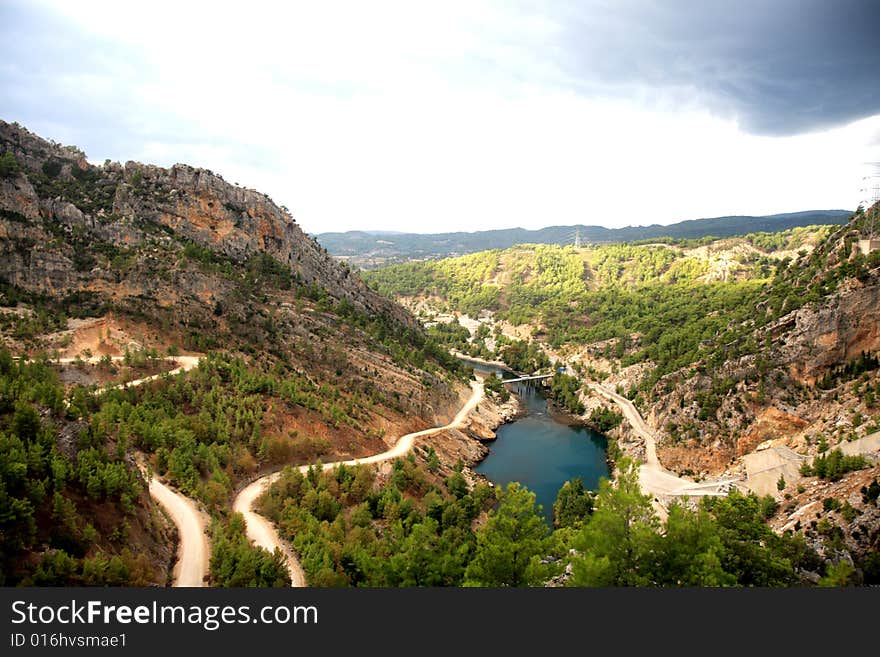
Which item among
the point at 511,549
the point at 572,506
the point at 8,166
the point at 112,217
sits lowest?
the point at 572,506

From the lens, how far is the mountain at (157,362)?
704 inches

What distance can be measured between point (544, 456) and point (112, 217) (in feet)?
167

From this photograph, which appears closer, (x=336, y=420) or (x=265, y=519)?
(x=265, y=519)

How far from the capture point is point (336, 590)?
9.27 meters

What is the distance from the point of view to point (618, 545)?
14867 mm

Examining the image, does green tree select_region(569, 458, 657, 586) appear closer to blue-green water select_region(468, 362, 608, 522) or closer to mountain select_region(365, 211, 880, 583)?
mountain select_region(365, 211, 880, 583)

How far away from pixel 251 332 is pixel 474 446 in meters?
25.7

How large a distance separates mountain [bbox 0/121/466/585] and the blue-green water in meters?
8.88

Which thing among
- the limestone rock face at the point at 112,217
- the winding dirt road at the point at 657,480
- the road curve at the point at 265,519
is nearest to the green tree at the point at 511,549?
the road curve at the point at 265,519

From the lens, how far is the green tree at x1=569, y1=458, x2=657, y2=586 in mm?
14094

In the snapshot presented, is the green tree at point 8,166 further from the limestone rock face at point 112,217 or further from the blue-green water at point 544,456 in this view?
the blue-green water at point 544,456

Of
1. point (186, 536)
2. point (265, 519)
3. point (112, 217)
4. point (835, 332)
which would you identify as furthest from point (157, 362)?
point (835, 332)

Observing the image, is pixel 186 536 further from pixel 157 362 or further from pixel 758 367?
pixel 758 367

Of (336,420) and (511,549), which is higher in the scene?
(511,549)
